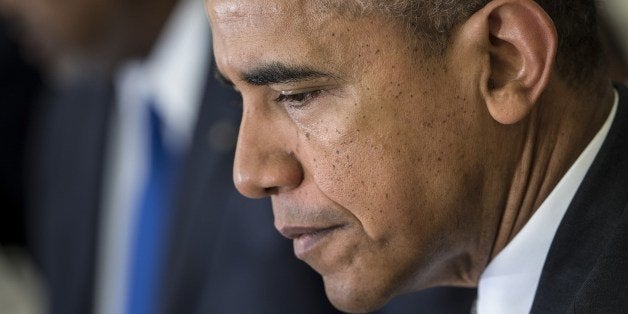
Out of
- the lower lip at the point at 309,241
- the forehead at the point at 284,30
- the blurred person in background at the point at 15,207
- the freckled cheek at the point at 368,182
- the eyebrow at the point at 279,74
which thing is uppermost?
the forehead at the point at 284,30

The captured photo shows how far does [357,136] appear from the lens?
1028 millimetres

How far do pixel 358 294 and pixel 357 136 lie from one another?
183 millimetres

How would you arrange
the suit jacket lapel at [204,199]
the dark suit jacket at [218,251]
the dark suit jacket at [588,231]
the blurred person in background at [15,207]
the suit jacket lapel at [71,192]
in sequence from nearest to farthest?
the dark suit jacket at [588,231], the dark suit jacket at [218,251], the suit jacket lapel at [204,199], the suit jacket lapel at [71,192], the blurred person in background at [15,207]

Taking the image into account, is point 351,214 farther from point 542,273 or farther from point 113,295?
point 113,295

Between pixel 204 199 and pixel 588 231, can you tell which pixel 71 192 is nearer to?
pixel 204 199

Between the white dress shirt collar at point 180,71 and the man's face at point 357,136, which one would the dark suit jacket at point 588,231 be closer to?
the man's face at point 357,136

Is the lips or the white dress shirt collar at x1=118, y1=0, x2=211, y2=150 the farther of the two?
the white dress shirt collar at x1=118, y1=0, x2=211, y2=150

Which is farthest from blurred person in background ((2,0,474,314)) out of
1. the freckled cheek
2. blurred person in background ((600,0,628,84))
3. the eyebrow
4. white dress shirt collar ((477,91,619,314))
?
blurred person in background ((600,0,628,84))

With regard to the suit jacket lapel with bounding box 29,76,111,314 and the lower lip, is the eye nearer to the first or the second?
the lower lip

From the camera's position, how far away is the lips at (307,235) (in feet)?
3.58

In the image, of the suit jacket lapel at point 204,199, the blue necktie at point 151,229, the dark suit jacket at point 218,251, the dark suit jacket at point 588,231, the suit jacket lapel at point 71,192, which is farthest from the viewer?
the suit jacket lapel at point 71,192

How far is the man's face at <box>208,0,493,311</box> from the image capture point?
3.33 feet

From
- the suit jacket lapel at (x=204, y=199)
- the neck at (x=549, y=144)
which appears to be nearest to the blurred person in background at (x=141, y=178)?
the suit jacket lapel at (x=204, y=199)

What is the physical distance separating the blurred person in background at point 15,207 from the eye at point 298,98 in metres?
1.74
